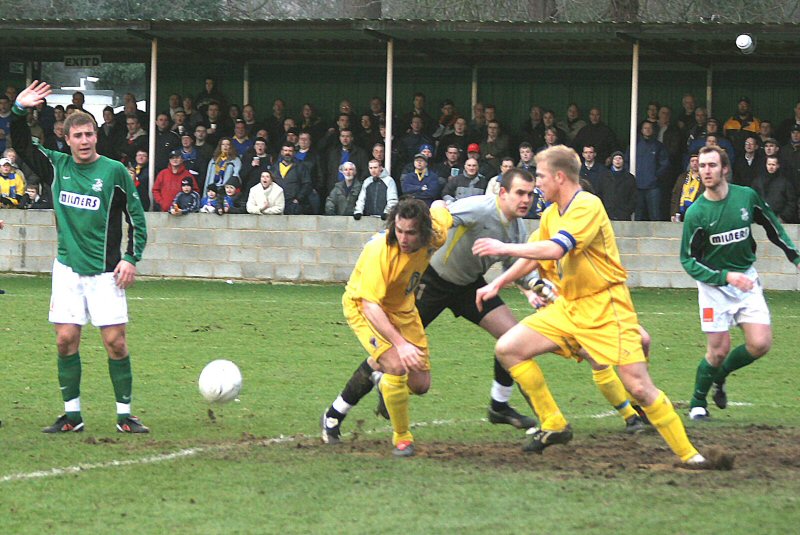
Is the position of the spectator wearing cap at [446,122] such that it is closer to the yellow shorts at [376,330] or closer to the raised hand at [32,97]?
the raised hand at [32,97]

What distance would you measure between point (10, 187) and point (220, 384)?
43.4ft

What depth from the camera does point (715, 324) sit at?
8188 mm

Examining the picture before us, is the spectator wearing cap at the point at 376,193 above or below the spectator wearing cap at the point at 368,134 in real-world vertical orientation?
below

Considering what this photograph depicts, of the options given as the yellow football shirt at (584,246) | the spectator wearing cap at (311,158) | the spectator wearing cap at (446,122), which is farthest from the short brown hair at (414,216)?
the spectator wearing cap at (446,122)

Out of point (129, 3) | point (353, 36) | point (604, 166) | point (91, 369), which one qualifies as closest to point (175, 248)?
point (353, 36)

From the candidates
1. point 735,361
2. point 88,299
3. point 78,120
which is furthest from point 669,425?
point 78,120

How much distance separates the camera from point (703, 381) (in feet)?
27.3

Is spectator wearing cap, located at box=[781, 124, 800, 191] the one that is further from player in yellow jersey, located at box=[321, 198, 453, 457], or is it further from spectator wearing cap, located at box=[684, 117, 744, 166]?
player in yellow jersey, located at box=[321, 198, 453, 457]

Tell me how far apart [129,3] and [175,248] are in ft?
59.3

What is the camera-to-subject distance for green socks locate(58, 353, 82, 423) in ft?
25.1

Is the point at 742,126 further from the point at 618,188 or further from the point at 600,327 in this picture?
the point at 600,327

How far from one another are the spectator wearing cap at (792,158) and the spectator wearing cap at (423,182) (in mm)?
4727

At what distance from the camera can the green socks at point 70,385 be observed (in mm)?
7648

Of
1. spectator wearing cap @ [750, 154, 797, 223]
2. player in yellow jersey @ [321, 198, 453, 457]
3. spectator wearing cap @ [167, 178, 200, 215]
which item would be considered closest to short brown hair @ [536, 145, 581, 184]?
player in yellow jersey @ [321, 198, 453, 457]
